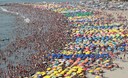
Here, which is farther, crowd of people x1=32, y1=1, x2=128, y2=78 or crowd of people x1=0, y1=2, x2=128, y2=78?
crowd of people x1=0, y1=2, x2=128, y2=78

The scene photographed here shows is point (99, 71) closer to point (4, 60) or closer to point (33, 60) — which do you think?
point (33, 60)

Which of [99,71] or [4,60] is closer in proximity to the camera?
[99,71]

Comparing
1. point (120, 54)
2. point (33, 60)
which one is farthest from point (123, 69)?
point (33, 60)

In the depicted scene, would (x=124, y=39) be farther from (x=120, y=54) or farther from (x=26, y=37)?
(x=26, y=37)

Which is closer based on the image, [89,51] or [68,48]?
[89,51]

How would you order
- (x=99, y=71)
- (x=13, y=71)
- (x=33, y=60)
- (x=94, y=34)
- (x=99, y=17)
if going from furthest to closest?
(x=99, y=17), (x=94, y=34), (x=33, y=60), (x=13, y=71), (x=99, y=71)

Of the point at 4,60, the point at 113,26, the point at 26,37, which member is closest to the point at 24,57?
the point at 4,60

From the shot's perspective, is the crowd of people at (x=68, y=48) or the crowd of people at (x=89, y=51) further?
the crowd of people at (x=68, y=48)

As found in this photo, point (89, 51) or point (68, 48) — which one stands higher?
point (89, 51)

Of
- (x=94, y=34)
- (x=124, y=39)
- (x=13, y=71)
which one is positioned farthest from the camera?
(x=94, y=34)
